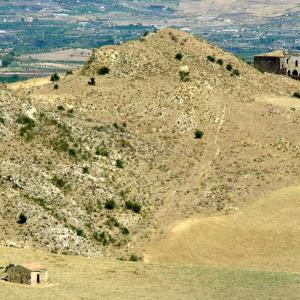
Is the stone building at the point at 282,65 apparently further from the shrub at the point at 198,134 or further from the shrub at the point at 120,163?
the shrub at the point at 120,163

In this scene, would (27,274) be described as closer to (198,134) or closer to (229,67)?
(198,134)

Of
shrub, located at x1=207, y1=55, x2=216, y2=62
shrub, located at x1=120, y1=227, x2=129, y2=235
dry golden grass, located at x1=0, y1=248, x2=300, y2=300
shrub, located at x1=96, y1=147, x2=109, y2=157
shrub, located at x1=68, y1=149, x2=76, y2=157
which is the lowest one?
shrub, located at x1=120, y1=227, x2=129, y2=235

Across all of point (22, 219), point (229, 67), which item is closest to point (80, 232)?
point (22, 219)

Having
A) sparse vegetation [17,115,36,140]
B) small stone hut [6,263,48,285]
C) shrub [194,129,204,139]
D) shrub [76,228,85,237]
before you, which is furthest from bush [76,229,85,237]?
shrub [194,129,204,139]

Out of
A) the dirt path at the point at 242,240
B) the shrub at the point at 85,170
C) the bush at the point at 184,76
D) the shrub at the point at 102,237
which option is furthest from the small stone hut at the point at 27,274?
the bush at the point at 184,76

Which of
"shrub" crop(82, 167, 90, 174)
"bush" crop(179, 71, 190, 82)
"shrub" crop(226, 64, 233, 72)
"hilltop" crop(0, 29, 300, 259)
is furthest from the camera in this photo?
"shrub" crop(226, 64, 233, 72)

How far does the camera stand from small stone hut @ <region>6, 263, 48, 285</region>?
77562mm

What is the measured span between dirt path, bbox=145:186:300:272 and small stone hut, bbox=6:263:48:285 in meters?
19.4

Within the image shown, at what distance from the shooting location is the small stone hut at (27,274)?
77.6 m

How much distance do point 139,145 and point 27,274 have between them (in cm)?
4629

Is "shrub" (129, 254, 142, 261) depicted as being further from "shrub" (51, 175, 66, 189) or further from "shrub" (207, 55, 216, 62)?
"shrub" (207, 55, 216, 62)

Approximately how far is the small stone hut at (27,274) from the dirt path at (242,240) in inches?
763

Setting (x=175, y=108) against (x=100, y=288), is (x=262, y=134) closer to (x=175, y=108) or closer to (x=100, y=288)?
(x=175, y=108)

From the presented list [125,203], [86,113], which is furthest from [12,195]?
[86,113]
